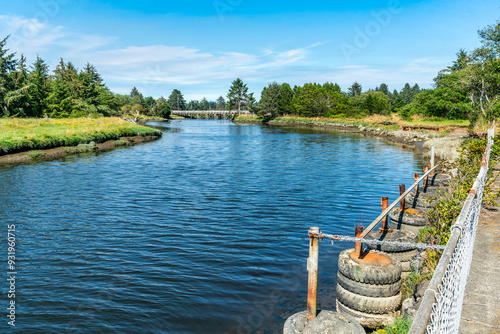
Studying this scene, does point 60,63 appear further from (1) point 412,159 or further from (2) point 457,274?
(2) point 457,274

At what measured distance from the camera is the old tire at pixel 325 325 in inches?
217

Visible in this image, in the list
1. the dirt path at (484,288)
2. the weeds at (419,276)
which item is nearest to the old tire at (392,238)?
the weeds at (419,276)

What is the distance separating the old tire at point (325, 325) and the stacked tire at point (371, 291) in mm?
949

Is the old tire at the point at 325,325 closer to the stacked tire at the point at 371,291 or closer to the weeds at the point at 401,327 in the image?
the weeds at the point at 401,327

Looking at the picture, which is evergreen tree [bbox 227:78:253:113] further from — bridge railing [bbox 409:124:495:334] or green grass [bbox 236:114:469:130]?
bridge railing [bbox 409:124:495:334]

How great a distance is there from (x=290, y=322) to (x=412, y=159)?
1207 inches

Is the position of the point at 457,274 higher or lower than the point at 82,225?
higher

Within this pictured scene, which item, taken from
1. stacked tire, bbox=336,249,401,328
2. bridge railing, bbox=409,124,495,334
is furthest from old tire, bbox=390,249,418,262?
bridge railing, bbox=409,124,495,334

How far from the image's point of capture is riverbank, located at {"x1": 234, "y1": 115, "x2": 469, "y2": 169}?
1267 inches

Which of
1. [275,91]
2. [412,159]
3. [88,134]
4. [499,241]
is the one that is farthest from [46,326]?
[275,91]

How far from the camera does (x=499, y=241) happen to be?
7750mm

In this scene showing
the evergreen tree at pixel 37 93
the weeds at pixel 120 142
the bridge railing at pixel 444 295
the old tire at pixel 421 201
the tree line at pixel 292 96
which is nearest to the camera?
the bridge railing at pixel 444 295

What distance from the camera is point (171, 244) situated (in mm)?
11906

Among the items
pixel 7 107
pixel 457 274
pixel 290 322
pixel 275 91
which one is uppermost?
pixel 275 91
